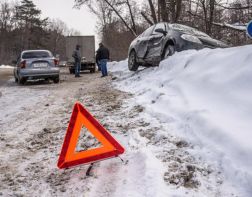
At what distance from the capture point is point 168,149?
15.5 ft

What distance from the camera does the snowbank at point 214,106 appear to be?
395 cm

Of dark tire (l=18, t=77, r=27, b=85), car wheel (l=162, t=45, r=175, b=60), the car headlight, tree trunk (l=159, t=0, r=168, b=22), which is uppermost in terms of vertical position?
tree trunk (l=159, t=0, r=168, b=22)

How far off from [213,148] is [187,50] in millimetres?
6736

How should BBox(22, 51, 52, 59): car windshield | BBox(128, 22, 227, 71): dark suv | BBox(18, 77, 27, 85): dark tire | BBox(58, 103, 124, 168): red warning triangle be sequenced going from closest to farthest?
BBox(58, 103, 124, 168): red warning triangle
BBox(128, 22, 227, 71): dark suv
BBox(18, 77, 27, 85): dark tire
BBox(22, 51, 52, 59): car windshield

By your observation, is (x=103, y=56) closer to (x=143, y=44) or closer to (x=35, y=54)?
(x=35, y=54)

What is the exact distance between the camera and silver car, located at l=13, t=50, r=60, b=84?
52.4 ft

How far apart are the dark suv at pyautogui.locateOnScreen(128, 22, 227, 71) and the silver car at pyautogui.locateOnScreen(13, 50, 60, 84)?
3.59 metres

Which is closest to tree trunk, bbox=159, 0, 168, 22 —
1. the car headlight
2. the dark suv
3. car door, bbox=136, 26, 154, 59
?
the dark suv

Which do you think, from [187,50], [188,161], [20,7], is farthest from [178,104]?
[20,7]

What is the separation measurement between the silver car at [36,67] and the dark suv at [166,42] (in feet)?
11.8

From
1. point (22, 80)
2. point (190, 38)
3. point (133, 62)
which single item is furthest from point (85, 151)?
point (22, 80)

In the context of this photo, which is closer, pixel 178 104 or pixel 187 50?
pixel 178 104

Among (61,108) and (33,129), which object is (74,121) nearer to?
(33,129)

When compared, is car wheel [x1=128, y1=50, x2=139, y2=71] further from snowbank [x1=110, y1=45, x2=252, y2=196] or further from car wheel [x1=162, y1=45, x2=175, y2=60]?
snowbank [x1=110, y1=45, x2=252, y2=196]
